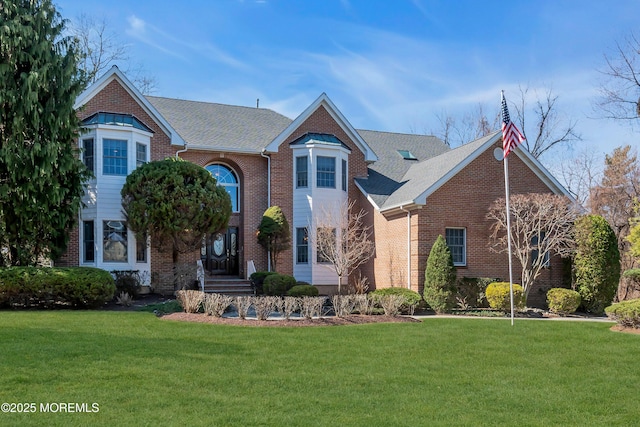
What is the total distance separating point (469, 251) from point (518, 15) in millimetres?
8323

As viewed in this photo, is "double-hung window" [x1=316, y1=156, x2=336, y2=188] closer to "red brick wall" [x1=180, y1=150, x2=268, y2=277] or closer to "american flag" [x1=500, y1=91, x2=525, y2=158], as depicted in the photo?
"red brick wall" [x1=180, y1=150, x2=268, y2=277]

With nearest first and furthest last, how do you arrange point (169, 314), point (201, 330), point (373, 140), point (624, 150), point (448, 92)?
1. point (201, 330)
2. point (169, 314)
3. point (448, 92)
4. point (373, 140)
5. point (624, 150)

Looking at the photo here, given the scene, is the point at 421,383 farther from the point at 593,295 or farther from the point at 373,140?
the point at 373,140

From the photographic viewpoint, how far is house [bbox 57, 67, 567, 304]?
20562 mm

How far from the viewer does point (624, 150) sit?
4331cm

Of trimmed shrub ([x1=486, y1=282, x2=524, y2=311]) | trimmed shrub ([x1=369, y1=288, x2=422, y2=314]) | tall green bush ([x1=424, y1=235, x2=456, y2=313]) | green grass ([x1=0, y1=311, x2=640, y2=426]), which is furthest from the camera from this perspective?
tall green bush ([x1=424, y1=235, x2=456, y2=313])

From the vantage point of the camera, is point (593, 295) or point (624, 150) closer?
point (593, 295)

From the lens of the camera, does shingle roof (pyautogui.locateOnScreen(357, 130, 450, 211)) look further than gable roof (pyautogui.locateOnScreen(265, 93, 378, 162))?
Yes

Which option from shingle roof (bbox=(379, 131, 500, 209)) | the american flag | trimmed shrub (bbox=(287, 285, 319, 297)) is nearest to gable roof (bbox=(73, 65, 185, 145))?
trimmed shrub (bbox=(287, 285, 319, 297))

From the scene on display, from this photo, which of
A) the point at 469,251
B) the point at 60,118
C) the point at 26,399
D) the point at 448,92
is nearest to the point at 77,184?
the point at 60,118

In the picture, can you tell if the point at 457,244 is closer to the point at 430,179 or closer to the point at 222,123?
the point at 430,179

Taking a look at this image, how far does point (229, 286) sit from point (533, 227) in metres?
11.7

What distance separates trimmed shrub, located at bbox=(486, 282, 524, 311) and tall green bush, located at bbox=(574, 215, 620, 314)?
2.91m

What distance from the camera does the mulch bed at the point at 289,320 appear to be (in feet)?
46.0
